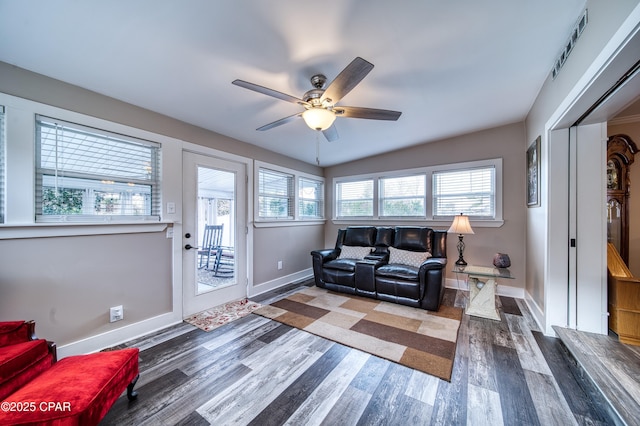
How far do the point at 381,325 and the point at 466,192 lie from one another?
105 inches

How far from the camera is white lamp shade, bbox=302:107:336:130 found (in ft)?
6.44

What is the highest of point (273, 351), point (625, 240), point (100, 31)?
point (100, 31)

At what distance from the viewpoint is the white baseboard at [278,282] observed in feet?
12.2

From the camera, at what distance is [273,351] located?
7.22 feet

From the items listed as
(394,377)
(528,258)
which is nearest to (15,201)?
(394,377)

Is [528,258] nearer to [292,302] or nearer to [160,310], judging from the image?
[292,302]

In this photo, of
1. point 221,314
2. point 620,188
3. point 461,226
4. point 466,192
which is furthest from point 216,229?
point 620,188

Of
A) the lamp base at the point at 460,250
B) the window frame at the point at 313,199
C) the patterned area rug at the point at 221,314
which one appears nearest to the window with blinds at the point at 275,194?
the window frame at the point at 313,199

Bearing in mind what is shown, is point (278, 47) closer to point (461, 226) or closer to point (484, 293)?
point (461, 226)

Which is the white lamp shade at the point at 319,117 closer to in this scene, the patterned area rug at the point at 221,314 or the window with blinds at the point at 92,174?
the window with blinds at the point at 92,174

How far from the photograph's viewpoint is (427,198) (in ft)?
13.8

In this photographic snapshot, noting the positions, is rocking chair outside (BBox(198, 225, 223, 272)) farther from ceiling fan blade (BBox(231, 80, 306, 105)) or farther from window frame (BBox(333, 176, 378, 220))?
window frame (BBox(333, 176, 378, 220))

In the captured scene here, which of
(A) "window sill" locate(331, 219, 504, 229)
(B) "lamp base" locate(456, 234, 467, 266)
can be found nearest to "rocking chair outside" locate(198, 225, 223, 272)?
(A) "window sill" locate(331, 219, 504, 229)

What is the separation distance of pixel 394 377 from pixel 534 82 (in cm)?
315
